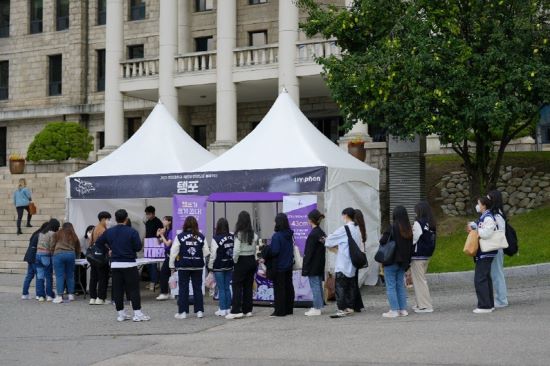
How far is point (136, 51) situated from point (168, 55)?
29.9 feet

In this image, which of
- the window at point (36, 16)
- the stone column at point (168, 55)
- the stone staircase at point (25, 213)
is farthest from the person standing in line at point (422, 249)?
the window at point (36, 16)

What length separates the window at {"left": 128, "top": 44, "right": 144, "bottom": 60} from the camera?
141ft

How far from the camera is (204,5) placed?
133ft

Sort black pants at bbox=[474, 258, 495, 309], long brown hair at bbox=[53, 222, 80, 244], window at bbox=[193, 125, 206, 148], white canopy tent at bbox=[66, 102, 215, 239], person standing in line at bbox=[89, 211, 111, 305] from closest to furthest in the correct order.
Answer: black pants at bbox=[474, 258, 495, 309] < person standing in line at bbox=[89, 211, 111, 305] < long brown hair at bbox=[53, 222, 80, 244] < white canopy tent at bbox=[66, 102, 215, 239] < window at bbox=[193, 125, 206, 148]

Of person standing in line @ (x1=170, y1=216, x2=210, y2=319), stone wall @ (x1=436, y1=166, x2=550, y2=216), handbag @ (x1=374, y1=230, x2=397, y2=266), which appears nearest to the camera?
handbag @ (x1=374, y1=230, x2=397, y2=266)

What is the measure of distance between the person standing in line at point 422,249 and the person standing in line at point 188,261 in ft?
11.5

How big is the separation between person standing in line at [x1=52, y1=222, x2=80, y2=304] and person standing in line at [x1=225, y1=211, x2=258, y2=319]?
4301mm

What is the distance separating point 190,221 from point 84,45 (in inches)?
1258

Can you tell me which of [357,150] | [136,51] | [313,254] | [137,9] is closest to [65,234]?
[313,254]

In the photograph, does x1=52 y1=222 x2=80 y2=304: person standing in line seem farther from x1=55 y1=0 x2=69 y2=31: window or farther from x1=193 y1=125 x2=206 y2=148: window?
x1=55 y1=0 x2=69 y2=31: window

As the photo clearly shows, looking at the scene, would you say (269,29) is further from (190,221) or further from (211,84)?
(190,221)

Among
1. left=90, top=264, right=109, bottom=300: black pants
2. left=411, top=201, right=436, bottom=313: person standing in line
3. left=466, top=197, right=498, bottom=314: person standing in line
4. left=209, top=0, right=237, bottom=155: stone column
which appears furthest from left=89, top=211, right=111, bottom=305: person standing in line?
left=209, top=0, right=237, bottom=155: stone column

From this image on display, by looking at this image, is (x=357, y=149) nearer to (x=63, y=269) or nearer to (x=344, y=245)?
(x=63, y=269)

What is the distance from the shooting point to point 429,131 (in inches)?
804
